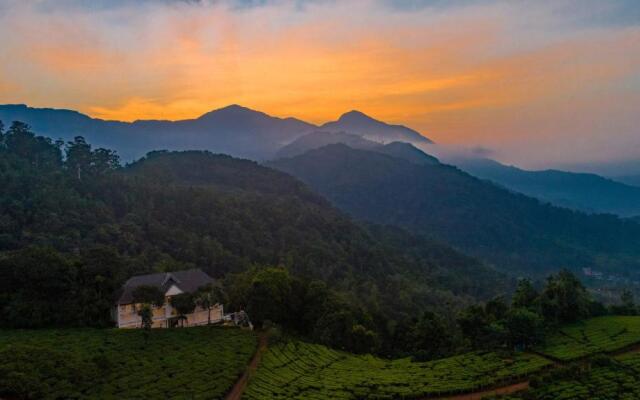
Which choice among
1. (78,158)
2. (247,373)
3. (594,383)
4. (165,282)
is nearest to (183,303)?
(165,282)

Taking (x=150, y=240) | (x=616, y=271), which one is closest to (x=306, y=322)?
(x=150, y=240)

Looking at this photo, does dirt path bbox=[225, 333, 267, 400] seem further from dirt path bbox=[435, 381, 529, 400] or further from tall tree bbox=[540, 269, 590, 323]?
tall tree bbox=[540, 269, 590, 323]

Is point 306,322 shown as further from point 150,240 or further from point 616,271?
point 616,271

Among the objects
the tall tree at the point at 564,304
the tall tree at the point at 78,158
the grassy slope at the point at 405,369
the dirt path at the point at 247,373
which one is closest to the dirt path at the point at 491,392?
the grassy slope at the point at 405,369

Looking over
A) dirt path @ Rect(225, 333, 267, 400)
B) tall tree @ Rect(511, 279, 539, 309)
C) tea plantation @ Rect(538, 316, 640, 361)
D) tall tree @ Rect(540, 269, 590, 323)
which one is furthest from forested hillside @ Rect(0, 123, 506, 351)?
tea plantation @ Rect(538, 316, 640, 361)

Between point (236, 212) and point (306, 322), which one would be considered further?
point (236, 212)

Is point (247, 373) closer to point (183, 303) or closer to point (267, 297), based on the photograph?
point (183, 303)

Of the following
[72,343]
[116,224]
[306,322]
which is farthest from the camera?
[116,224]
